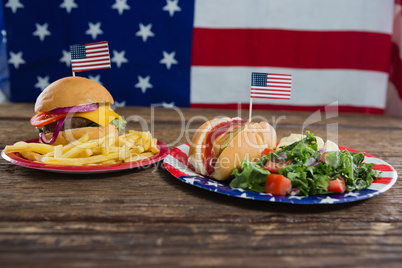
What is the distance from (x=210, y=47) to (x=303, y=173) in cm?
334

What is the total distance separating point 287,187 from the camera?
1.47m

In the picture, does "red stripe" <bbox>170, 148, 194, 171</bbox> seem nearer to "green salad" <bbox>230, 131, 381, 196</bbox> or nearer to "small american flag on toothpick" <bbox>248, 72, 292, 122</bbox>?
"green salad" <bbox>230, 131, 381, 196</bbox>

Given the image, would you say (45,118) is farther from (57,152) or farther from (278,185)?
(278,185)

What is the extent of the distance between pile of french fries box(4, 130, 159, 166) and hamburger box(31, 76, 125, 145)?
0.31 ft

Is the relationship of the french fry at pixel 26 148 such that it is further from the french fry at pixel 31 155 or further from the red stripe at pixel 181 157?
the red stripe at pixel 181 157

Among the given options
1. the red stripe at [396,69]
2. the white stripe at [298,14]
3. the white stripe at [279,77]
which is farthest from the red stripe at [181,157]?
the red stripe at [396,69]

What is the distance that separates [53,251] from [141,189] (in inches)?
23.0

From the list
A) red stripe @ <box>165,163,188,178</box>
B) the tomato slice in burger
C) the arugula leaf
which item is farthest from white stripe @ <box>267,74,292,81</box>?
the tomato slice in burger

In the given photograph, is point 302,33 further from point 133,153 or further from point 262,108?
point 133,153

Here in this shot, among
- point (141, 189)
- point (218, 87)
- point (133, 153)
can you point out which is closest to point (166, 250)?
point (141, 189)

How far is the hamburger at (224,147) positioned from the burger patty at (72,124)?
68 cm

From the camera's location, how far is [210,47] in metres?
4.60

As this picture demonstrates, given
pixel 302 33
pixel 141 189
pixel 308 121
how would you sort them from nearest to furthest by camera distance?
pixel 141 189 < pixel 308 121 < pixel 302 33

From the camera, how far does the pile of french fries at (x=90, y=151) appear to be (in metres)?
1.81
